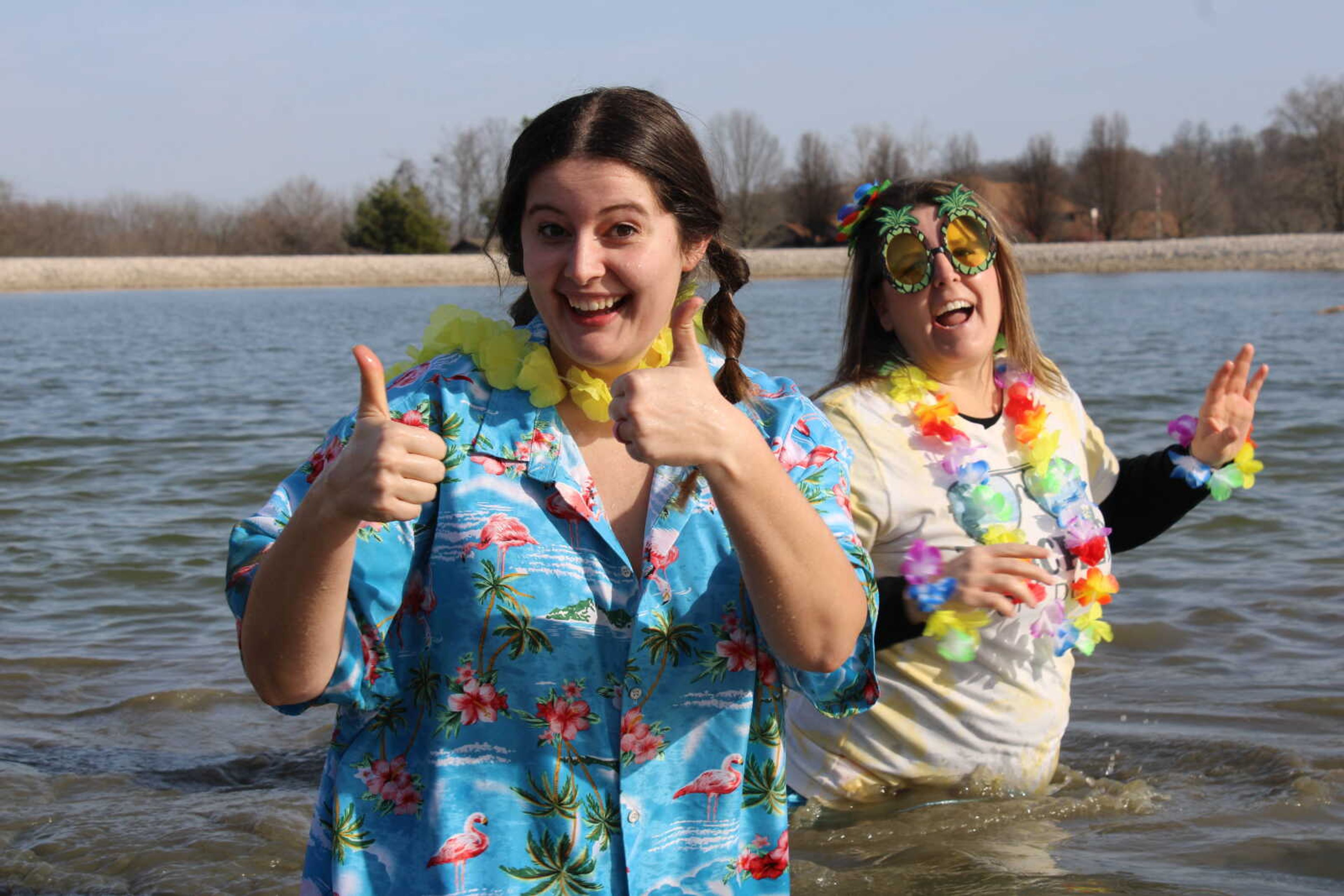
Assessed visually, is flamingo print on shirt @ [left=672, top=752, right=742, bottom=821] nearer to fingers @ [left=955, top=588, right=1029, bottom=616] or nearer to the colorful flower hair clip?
fingers @ [left=955, top=588, right=1029, bottom=616]

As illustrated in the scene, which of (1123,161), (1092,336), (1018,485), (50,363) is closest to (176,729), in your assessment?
(1018,485)

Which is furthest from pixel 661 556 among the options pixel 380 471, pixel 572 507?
pixel 380 471

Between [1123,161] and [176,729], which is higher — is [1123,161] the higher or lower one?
the higher one

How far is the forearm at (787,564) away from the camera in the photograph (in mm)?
1925

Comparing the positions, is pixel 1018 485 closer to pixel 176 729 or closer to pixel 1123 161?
pixel 176 729

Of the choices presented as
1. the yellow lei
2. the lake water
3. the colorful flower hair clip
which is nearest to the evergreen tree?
the lake water

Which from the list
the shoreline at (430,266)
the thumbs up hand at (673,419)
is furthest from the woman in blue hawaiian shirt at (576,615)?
the shoreline at (430,266)

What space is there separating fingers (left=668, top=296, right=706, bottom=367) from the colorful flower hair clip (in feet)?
5.46

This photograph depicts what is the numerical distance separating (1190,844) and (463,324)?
9.35 ft

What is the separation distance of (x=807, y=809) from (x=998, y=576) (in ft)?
3.13

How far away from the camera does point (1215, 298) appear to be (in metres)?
31.6

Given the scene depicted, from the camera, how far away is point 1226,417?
3637mm

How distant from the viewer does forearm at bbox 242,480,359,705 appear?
186 centimetres

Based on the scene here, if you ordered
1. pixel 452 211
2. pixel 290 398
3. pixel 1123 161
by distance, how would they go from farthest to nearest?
pixel 452 211, pixel 1123 161, pixel 290 398
